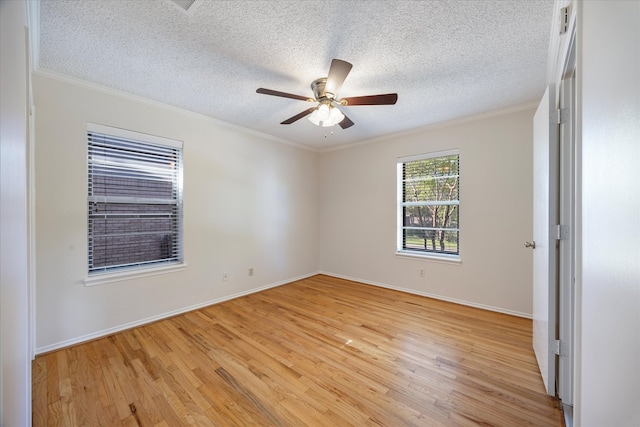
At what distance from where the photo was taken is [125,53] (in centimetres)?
199

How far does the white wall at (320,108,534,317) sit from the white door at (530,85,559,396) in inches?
51.9

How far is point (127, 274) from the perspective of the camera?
8.84 ft

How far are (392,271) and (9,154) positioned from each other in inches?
161

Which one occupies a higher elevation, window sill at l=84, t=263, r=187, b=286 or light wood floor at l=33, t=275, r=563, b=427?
window sill at l=84, t=263, r=187, b=286

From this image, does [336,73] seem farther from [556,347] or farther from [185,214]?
[185,214]

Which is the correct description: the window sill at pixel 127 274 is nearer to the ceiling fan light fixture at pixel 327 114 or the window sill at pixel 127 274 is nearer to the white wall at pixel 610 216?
the ceiling fan light fixture at pixel 327 114

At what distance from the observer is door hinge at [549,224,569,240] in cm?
152

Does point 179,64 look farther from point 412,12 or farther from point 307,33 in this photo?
point 412,12

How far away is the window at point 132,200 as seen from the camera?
2557mm

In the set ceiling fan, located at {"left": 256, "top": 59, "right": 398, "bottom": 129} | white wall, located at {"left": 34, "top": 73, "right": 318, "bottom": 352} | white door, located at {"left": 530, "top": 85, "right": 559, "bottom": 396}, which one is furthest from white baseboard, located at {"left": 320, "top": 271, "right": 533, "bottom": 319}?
ceiling fan, located at {"left": 256, "top": 59, "right": 398, "bottom": 129}

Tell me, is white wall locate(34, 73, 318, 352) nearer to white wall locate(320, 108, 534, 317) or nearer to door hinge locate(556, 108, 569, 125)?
white wall locate(320, 108, 534, 317)

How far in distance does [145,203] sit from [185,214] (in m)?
0.43

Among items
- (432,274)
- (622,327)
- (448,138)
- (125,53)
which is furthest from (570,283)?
(125,53)

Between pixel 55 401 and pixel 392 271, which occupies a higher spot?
pixel 392 271
